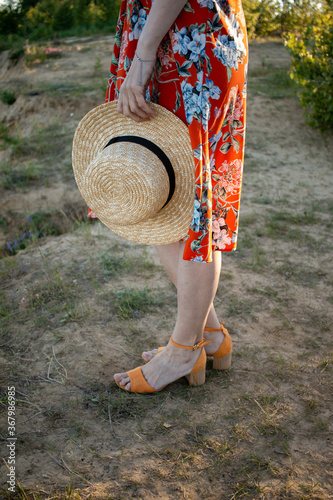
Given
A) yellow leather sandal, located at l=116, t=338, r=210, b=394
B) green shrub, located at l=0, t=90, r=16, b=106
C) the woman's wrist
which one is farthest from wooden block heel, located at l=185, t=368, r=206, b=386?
green shrub, located at l=0, t=90, r=16, b=106

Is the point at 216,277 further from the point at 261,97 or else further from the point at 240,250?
the point at 261,97

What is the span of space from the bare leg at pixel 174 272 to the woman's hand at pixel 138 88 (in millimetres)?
537

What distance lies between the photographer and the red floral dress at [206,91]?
136cm

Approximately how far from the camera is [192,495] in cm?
129

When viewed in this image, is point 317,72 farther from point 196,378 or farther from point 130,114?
point 196,378

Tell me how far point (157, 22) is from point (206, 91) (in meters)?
0.26

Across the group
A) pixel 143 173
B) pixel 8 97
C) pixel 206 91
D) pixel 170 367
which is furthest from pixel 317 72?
pixel 8 97

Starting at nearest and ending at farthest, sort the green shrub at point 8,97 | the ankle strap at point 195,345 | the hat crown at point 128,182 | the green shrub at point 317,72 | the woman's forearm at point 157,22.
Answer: the woman's forearm at point 157,22 < the hat crown at point 128,182 < the ankle strap at point 195,345 < the green shrub at point 317,72 < the green shrub at point 8,97

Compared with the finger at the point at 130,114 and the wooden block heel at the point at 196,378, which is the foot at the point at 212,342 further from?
the finger at the point at 130,114

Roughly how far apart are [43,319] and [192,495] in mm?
1234

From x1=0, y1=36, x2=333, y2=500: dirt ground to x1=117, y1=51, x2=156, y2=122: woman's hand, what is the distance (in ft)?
3.66

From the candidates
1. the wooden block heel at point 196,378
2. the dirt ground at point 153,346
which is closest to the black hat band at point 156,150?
the wooden block heel at point 196,378

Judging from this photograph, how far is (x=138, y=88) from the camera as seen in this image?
4.51 feet

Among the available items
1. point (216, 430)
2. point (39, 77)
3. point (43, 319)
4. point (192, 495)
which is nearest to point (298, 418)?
point (216, 430)
